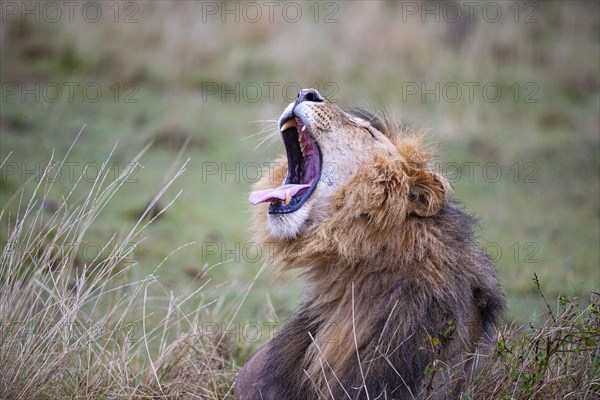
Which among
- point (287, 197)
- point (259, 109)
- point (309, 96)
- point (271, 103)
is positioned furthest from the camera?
point (271, 103)

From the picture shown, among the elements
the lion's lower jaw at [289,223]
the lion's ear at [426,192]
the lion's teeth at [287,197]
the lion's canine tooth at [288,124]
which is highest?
the lion's canine tooth at [288,124]

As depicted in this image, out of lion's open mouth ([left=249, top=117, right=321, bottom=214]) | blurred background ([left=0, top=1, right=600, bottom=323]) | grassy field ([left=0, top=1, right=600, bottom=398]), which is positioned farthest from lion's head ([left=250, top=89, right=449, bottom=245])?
blurred background ([left=0, top=1, right=600, bottom=323])

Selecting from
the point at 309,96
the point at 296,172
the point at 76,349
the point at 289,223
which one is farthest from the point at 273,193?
the point at 76,349

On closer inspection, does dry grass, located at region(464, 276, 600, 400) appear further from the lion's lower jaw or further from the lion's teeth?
the lion's teeth

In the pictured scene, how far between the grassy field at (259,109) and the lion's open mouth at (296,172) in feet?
6.64

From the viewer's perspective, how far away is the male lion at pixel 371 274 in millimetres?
3594

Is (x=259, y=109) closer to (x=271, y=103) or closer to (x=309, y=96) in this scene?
(x=271, y=103)

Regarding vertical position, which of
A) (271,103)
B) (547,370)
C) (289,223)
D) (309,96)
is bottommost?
(547,370)

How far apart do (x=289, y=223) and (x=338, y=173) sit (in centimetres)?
36

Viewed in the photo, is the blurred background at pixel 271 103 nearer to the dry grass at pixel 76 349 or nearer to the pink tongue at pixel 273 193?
the dry grass at pixel 76 349

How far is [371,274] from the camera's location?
377 cm

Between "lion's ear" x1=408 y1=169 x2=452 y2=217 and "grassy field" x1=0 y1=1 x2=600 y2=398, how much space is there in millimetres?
2628

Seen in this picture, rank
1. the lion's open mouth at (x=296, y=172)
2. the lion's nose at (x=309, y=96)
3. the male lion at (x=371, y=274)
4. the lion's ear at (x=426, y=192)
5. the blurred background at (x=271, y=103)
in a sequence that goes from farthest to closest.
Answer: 1. the blurred background at (x=271, y=103)
2. the lion's nose at (x=309, y=96)
3. the lion's open mouth at (x=296, y=172)
4. the lion's ear at (x=426, y=192)
5. the male lion at (x=371, y=274)

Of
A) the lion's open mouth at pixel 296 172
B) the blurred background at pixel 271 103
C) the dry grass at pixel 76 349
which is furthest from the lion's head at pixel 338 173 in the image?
the blurred background at pixel 271 103
